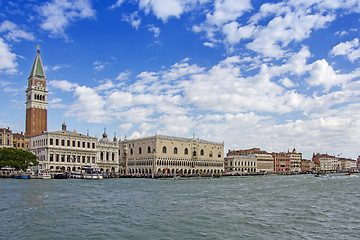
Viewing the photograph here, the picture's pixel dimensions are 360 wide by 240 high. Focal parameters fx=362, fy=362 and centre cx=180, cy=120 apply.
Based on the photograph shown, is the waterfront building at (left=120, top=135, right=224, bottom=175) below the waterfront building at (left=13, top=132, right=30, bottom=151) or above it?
below

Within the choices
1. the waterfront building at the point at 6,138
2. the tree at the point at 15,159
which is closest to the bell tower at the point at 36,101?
the waterfront building at the point at 6,138

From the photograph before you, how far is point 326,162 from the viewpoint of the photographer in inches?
6639

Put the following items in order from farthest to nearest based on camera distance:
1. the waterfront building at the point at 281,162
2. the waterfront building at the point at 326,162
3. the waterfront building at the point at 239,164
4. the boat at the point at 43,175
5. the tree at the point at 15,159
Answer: the waterfront building at the point at 326,162
the waterfront building at the point at 281,162
the waterfront building at the point at 239,164
the tree at the point at 15,159
the boat at the point at 43,175

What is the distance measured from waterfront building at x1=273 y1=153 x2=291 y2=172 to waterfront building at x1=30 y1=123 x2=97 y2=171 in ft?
253

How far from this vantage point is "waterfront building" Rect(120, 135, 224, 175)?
85188 millimetres

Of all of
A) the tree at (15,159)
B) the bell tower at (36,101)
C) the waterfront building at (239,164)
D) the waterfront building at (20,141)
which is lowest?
the waterfront building at (239,164)

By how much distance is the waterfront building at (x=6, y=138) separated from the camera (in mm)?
75375

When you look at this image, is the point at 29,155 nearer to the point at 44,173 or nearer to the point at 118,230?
the point at 44,173

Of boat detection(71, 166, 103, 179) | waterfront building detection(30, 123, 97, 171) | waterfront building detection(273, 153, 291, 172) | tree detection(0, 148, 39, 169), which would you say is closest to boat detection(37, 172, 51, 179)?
tree detection(0, 148, 39, 169)

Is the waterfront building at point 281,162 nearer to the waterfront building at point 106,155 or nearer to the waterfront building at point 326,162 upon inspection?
the waterfront building at point 326,162

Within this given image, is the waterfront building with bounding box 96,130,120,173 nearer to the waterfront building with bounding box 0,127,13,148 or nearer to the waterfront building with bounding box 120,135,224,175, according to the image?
the waterfront building with bounding box 120,135,224,175

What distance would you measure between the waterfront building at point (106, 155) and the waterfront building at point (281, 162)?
71047 mm

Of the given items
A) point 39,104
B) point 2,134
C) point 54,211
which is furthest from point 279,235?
point 39,104

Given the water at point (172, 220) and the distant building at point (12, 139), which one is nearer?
the water at point (172, 220)
